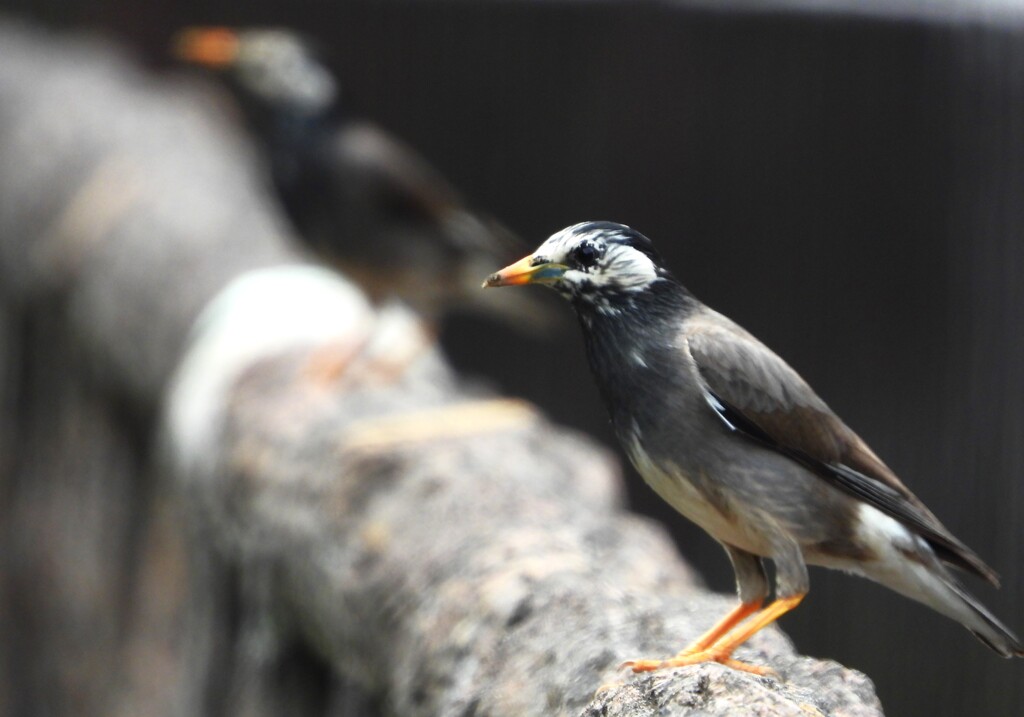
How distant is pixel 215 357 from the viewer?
4.20m

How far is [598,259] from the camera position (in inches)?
74.6

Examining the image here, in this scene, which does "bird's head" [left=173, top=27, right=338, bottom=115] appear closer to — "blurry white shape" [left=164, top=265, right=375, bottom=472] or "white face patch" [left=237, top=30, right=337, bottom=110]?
"white face patch" [left=237, top=30, right=337, bottom=110]

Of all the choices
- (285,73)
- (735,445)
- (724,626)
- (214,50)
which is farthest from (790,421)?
(214,50)

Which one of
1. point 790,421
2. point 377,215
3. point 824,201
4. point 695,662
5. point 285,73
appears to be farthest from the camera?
point 285,73

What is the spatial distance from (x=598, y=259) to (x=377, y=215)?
8.84 feet

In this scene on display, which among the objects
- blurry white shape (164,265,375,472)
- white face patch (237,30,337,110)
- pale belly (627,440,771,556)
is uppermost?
white face patch (237,30,337,110)

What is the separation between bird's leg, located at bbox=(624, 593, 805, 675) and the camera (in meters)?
1.83

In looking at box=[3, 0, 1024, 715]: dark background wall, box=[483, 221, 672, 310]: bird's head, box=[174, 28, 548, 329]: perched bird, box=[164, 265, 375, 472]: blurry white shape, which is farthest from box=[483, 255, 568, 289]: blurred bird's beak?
box=[174, 28, 548, 329]: perched bird

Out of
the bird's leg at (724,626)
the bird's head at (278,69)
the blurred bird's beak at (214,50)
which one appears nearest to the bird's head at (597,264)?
the bird's leg at (724,626)

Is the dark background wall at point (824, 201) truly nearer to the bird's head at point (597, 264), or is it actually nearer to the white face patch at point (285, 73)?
the white face patch at point (285, 73)

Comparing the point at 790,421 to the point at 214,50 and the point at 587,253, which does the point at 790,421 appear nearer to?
the point at 587,253

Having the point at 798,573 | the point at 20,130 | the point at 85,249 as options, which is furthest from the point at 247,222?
the point at 798,573

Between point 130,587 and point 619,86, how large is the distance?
256 centimetres

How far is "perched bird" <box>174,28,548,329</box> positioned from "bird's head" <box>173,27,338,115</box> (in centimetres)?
1
